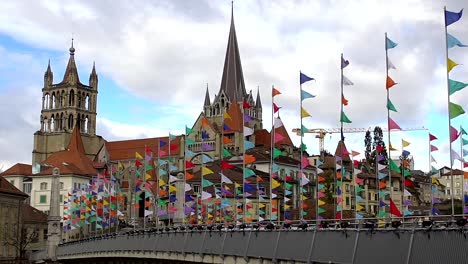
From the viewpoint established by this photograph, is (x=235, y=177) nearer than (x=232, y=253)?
No

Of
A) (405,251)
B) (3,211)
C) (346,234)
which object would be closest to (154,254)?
(346,234)

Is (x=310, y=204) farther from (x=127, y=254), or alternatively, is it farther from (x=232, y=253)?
(x=232, y=253)

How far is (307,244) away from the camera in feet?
101

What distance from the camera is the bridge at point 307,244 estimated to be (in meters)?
23.3

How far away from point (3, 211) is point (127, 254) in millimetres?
41273

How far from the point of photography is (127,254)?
194 ft

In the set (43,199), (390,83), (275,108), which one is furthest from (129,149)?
(390,83)

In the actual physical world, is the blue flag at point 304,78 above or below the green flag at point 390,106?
above

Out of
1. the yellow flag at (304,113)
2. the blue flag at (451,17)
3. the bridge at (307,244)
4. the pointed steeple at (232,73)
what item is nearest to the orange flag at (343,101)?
the yellow flag at (304,113)

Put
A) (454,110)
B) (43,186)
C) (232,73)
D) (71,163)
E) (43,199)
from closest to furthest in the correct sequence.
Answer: (454,110)
(43,199)
(43,186)
(71,163)
(232,73)

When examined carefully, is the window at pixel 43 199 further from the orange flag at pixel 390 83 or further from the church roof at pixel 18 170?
the orange flag at pixel 390 83

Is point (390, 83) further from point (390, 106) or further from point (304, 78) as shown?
point (304, 78)

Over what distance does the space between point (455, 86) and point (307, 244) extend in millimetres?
9505

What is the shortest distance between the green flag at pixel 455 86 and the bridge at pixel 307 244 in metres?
7.59
